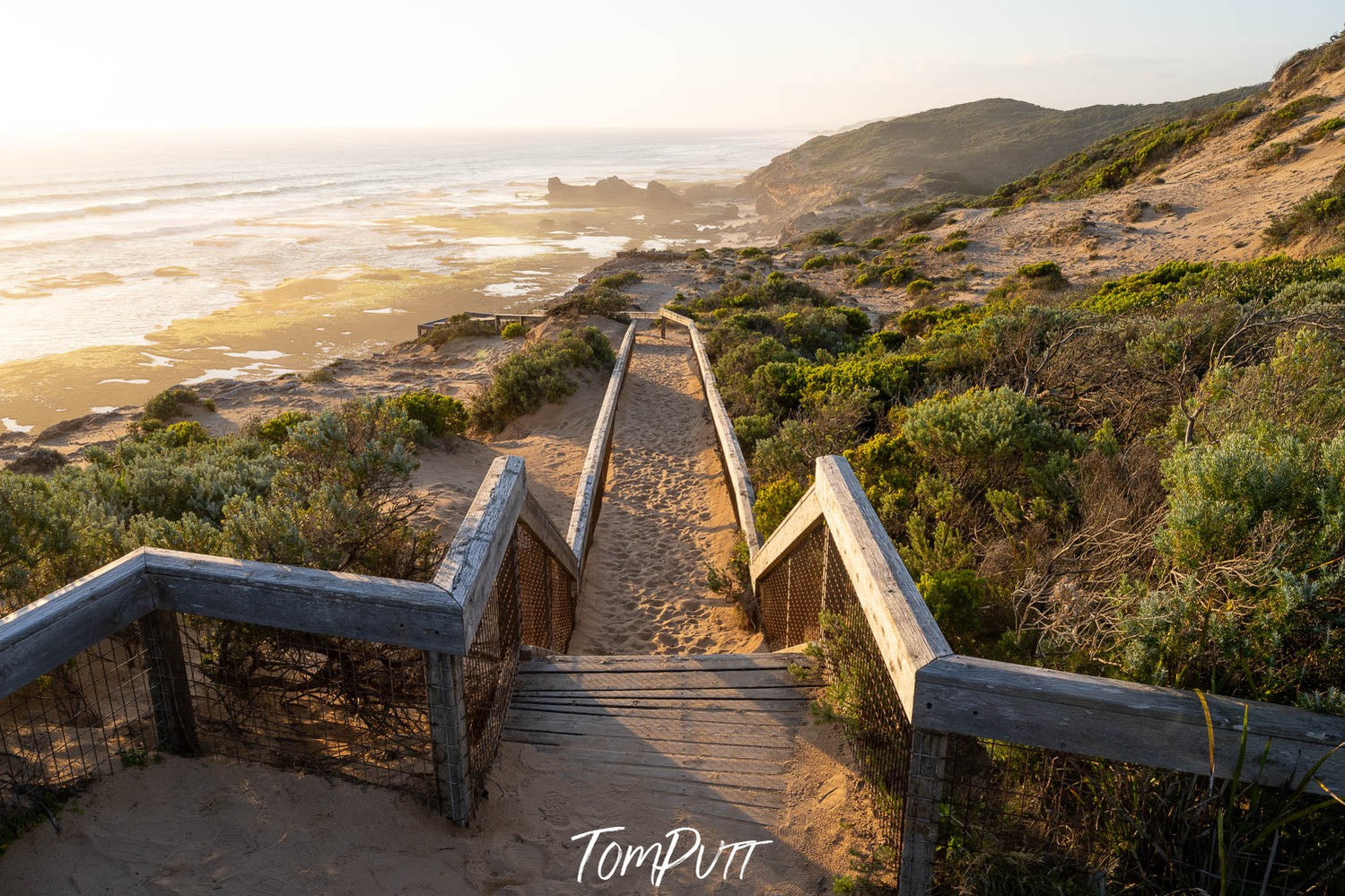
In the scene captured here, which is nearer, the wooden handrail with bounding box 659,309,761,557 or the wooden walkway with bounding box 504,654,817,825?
the wooden walkway with bounding box 504,654,817,825

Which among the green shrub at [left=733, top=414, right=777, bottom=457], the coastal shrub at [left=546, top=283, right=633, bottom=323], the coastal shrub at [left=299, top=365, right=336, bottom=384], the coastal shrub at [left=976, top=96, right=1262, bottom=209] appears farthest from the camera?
the coastal shrub at [left=976, top=96, right=1262, bottom=209]

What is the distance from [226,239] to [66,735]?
50.8 meters

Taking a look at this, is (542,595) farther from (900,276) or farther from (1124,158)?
(1124,158)

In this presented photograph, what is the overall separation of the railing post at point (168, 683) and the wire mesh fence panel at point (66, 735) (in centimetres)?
6

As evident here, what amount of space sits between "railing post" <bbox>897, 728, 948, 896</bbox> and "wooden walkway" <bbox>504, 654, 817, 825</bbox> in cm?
68

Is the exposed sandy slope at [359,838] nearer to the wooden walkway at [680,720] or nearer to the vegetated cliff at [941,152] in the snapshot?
the wooden walkway at [680,720]

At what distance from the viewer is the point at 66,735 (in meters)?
3.04

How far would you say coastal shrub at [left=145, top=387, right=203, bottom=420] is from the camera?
16.6 meters

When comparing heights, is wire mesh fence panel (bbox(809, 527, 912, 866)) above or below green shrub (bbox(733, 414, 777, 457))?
above

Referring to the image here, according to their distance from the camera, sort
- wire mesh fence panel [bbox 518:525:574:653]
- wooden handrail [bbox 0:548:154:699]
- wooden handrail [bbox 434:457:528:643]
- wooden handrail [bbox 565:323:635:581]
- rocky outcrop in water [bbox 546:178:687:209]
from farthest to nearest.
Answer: rocky outcrop in water [bbox 546:178:687:209]
wooden handrail [bbox 565:323:635:581]
wire mesh fence panel [bbox 518:525:574:653]
wooden handrail [bbox 434:457:528:643]
wooden handrail [bbox 0:548:154:699]

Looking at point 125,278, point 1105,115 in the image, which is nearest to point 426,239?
point 125,278

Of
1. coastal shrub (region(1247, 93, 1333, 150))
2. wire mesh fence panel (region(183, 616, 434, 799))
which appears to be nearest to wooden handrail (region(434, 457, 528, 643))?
wire mesh fence panel (region(183, 616, 434, 799))

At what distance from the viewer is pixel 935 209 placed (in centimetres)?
3709

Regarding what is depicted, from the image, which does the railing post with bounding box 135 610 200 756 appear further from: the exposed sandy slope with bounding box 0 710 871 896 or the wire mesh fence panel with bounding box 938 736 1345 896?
the wire mesh fence panel with bounding box 938 736 1345 896
